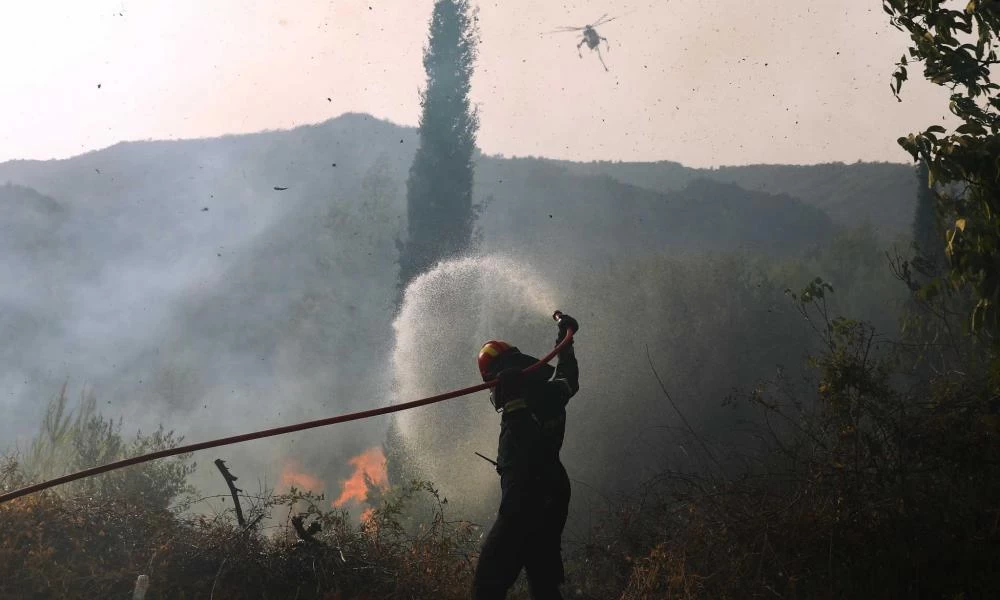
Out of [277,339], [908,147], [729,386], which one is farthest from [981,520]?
[277,339]

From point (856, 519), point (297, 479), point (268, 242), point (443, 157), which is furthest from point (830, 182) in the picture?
point (856, 519)

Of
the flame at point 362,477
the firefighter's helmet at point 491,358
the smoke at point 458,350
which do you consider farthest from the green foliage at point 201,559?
the flame at point 362,477

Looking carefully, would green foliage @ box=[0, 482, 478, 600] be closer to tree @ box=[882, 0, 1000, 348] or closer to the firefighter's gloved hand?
the firefighter's gloved hand

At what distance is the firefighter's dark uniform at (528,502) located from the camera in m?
5.28

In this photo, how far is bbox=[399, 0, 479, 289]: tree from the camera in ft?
109

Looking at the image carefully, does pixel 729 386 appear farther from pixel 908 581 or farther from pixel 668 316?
pixel 908 581

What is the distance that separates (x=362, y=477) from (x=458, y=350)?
22.4 feet

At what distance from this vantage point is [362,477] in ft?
93.7

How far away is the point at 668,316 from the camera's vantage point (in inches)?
992

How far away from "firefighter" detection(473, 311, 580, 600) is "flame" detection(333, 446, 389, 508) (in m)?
21.1

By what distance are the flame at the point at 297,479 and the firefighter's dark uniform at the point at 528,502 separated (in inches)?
963

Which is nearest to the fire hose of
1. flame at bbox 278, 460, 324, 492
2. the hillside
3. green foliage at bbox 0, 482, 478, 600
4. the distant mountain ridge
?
green foliage at bbox 0, 482, 478, 600

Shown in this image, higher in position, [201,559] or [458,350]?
[201,559]

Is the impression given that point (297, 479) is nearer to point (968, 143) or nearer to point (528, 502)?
point (528, 502)
